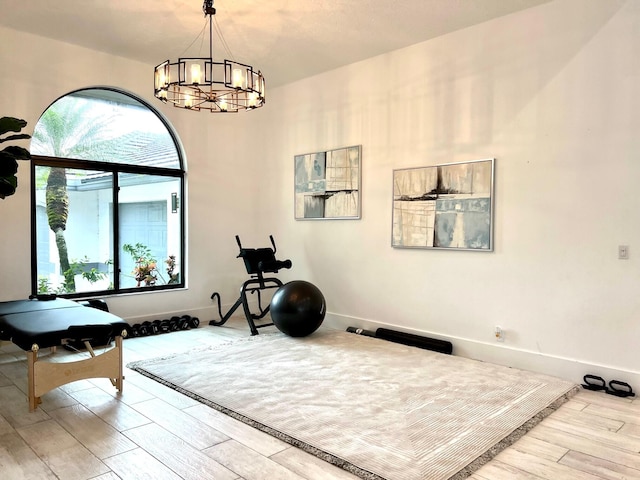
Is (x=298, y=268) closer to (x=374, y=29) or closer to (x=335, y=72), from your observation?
(x=335, y=72)

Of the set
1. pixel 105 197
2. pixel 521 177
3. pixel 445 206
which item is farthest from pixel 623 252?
pixel 105 197

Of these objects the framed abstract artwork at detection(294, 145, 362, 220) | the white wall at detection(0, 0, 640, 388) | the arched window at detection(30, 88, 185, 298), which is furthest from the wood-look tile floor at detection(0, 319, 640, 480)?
the framed abstract artwork at detection(294, 145, 362, 220)

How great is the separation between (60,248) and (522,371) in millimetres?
4833

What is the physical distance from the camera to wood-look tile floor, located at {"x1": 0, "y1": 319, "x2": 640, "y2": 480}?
249 centimetres

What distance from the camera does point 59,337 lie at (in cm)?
333

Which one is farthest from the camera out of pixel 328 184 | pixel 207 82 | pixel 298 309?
pixel 328 184

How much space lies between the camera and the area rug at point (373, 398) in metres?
2.69

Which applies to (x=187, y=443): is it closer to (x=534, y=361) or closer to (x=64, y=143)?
(x=534, y=361)

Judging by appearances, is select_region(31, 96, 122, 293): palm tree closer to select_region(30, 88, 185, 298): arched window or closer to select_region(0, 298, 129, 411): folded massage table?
select_region(30, 88, 185, 298): arched window

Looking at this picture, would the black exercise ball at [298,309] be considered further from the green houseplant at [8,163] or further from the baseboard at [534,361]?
the green houseplant at [8,163]

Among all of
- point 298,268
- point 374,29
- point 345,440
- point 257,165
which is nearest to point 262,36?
point 374,29

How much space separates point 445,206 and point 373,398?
2119 millimetres

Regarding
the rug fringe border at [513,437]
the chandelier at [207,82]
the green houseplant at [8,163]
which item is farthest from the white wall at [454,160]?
the chandelier at [207,82]

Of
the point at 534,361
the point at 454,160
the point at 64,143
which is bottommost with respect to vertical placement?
the point at 534,361
